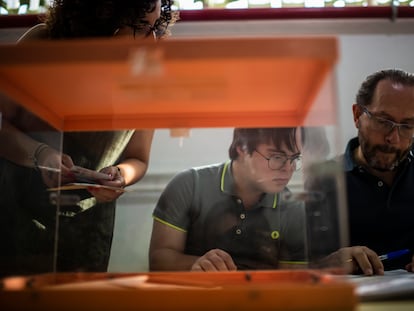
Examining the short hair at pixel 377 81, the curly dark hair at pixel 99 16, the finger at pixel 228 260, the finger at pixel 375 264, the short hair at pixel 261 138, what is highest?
the curly dark hair at pixel 99 16

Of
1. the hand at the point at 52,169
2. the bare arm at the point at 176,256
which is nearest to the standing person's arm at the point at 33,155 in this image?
the hand at the point at 52,169

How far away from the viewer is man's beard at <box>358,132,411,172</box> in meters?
1.35

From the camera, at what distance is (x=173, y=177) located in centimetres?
89

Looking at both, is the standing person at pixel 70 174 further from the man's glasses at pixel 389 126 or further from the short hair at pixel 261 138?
the man's glasses at pixel 389 126

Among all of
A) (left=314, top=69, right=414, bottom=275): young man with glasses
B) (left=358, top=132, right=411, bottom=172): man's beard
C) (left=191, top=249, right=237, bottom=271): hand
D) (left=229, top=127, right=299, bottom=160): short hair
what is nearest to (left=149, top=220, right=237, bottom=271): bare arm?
(left=191, top=249, right=237, bottom=271): hand

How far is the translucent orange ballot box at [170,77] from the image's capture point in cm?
52

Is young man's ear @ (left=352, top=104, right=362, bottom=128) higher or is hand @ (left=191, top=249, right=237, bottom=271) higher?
young man's ear @ (left=352, top=104, right=362, bottom=128)

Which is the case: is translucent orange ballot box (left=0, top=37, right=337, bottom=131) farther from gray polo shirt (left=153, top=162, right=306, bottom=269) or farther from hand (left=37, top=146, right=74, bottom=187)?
gray polo shirt (left=153, top=162, right=306, bottom=269)

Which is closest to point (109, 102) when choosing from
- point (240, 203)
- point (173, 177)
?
point (173, 177)

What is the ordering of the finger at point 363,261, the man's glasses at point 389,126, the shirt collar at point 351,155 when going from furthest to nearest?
the shirt collar at point 351,155
the man's glasses at point 389,126
the finger at point 363,261

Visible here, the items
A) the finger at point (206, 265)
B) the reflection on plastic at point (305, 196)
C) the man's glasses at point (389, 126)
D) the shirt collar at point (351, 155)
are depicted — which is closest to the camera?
the reflection on plastic at point (305, 196)

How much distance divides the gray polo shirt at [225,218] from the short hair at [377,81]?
67 centimetres

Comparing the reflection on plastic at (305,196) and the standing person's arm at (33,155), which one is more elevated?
the standing person's arm at (33,155)

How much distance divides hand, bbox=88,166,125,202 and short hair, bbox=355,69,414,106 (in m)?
0.87
